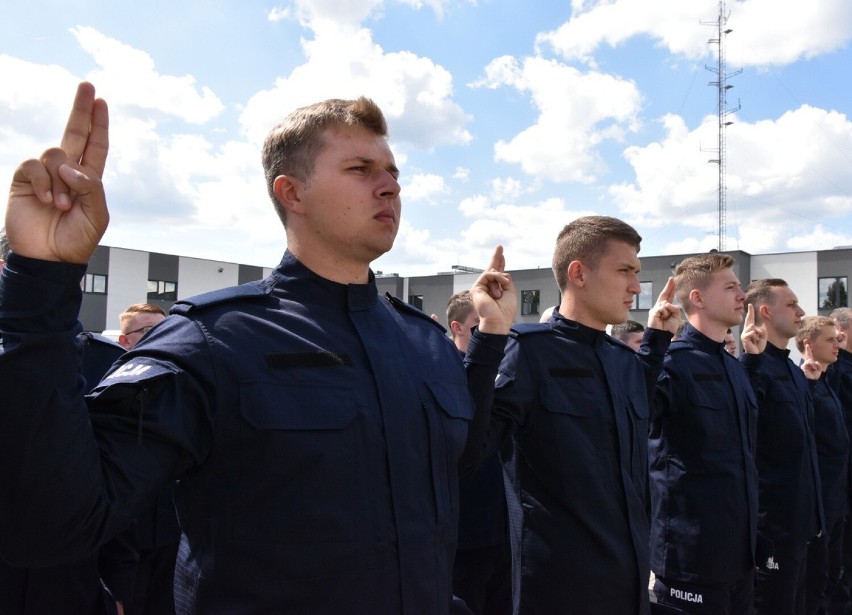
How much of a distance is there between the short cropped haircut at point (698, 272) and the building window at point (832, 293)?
1184 inches

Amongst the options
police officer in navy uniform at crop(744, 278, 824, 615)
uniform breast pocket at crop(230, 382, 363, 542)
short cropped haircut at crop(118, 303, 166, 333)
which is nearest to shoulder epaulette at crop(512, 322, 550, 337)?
uniform breast pocket at crop(230, 382, 363, 542)

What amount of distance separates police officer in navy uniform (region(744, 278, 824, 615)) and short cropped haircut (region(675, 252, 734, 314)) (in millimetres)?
1128

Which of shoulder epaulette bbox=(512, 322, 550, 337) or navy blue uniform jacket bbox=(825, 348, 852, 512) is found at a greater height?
shoulder epaulette bbox=(512, 322, 550, 337)

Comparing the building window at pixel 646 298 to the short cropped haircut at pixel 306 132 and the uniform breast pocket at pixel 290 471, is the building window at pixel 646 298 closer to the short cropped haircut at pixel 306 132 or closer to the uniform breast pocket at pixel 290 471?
the short cropped haircut at pixel 306 132

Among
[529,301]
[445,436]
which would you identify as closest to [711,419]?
[445,436]

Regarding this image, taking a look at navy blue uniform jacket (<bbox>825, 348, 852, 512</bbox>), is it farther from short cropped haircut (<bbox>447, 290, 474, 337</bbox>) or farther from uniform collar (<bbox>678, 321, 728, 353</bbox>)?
short cropped haircut (<bbox>447, 290, 474, 337</bbox>)

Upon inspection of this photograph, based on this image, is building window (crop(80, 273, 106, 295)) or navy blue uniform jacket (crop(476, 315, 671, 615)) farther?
building window (crop(80, 273, 106, 295))

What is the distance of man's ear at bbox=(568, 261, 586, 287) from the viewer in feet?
11.7

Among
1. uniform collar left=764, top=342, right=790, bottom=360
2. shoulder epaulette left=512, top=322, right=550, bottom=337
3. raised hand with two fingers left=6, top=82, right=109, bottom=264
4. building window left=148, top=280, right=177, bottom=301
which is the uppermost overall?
building window left=148, top=280, right=177, bottom=301

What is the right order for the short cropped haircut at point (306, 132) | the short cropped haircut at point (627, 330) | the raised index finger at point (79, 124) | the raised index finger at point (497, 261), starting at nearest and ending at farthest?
1. the raised index finger at point (79, 124)
2. the short cropped haircut at point (306, 132)
3. the raised index finger at point (497, 261)
4. the short cropped haircut at point (627, 330)

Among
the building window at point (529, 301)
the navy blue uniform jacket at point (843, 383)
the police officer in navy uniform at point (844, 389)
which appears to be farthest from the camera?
the building window at point (529, 301)

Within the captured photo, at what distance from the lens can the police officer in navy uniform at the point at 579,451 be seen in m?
2.92

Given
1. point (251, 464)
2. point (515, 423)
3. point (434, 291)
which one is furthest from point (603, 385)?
point (434, 291)

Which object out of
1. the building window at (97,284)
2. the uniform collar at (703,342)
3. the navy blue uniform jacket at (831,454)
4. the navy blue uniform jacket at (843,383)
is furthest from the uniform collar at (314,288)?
the building window at (97,284)
